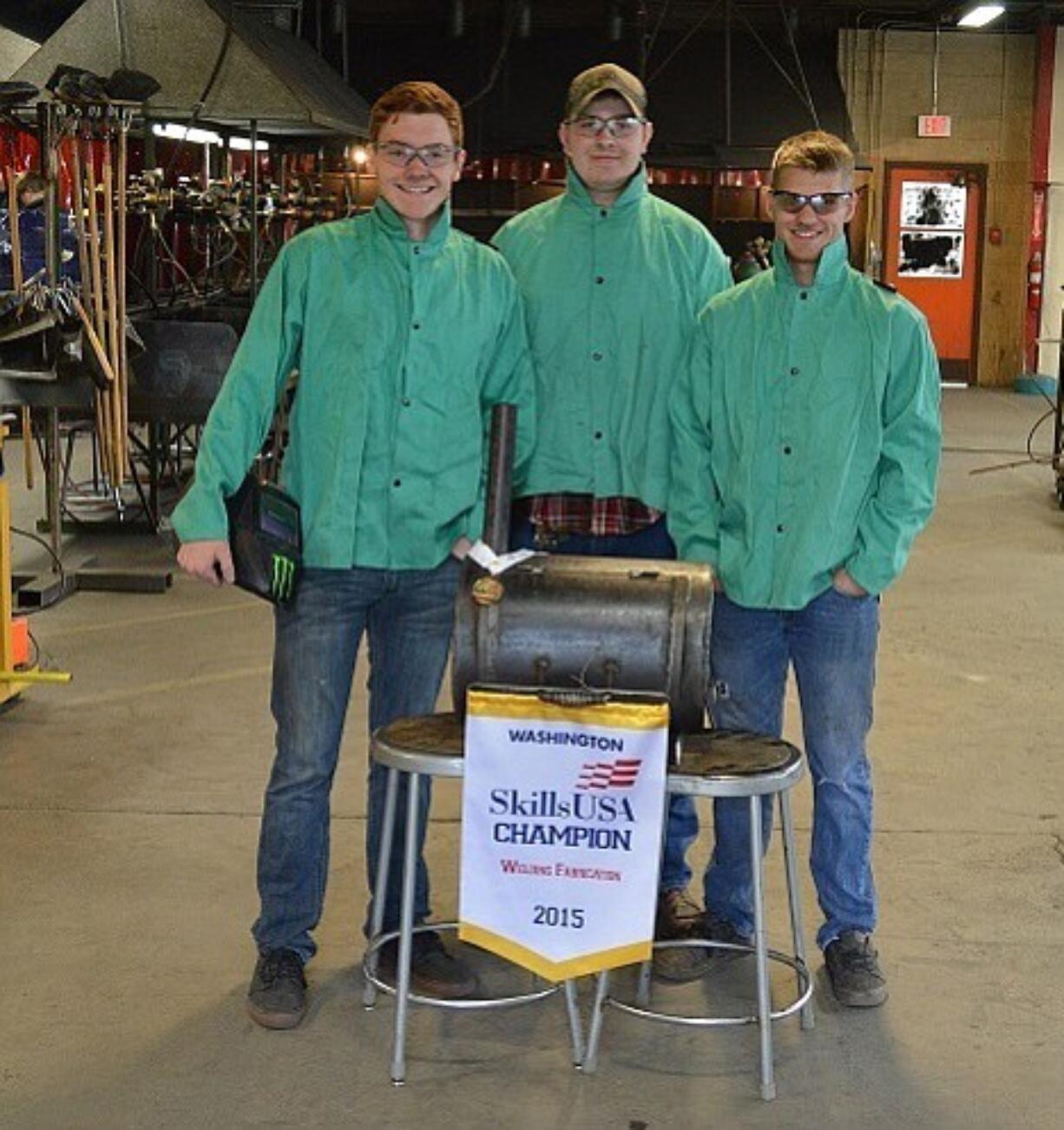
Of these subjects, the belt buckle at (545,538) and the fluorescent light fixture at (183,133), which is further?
the fluorescent light fixture at (183,133)

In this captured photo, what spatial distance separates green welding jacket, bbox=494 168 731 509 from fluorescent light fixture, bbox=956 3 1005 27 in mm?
13025

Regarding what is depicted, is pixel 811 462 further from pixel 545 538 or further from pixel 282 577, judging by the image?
pixel 282 577

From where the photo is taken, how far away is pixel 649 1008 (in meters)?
3.32

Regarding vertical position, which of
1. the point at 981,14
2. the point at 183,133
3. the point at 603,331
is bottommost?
the point at 603,331

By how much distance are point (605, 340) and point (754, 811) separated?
0.88m

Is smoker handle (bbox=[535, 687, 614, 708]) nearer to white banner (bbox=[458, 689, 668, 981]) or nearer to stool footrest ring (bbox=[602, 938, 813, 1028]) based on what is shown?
white banner (bbox=[458, 689, 668, 981])

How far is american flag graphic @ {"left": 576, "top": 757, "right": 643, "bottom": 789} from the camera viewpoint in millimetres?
2834

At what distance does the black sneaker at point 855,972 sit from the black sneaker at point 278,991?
0.97m

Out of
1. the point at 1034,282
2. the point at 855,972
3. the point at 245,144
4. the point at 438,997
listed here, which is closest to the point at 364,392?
the point at 438,997

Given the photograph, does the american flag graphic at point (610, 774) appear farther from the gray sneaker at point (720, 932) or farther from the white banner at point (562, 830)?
the gray sneaker at point (720, 932)

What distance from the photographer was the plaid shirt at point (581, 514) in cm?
336

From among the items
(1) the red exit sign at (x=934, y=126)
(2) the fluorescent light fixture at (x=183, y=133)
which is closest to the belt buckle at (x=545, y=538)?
(2) the fluorescent light fixture at (x=183, y=133)

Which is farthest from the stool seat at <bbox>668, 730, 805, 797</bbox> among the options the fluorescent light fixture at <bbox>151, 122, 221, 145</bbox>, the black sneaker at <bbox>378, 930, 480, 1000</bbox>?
the fluorescent light fixture at <bbox>151, 122, 221, 145</bbox>

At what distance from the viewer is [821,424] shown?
315cm
